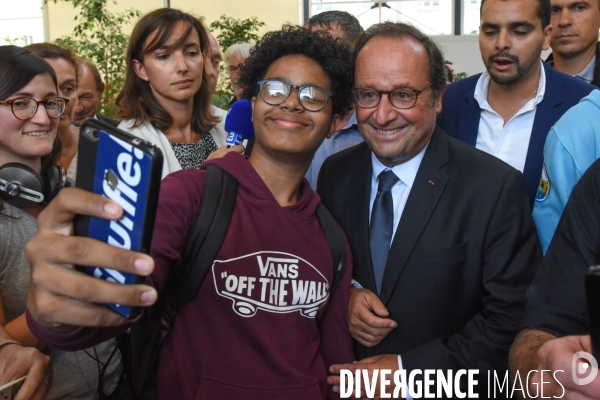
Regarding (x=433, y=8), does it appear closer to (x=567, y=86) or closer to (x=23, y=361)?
(x=567, y=86)

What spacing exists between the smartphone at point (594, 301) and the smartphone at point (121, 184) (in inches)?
24.4

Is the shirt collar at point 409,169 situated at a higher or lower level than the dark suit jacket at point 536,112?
lower

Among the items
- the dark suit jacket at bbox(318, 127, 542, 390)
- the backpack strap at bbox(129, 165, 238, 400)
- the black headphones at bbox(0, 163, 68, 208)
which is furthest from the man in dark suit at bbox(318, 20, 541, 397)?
the black headphones at bbox(0, 163, 68, 208)

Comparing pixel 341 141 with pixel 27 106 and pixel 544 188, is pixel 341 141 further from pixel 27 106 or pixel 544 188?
pixel 27 106

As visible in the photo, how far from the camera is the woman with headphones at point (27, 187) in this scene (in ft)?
5.24

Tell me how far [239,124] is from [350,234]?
688mm

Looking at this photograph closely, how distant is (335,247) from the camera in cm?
167

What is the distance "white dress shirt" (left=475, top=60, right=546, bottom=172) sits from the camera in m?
2.46

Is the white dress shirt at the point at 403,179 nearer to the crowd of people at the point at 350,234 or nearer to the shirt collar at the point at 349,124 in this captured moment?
the crowd of people at the point at 350,234

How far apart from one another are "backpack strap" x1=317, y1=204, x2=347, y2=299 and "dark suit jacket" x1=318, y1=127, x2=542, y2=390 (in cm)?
21

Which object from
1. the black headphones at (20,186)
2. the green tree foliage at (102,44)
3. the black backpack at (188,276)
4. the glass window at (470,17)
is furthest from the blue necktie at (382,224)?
the glass window at (470,17)

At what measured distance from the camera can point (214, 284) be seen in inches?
56.5

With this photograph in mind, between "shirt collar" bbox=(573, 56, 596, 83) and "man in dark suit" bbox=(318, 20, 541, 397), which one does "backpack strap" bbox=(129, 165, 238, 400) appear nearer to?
"man in dark suit" bbox=(318, 20, 541, 397)

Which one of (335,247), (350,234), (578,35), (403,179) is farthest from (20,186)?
(578,35)
